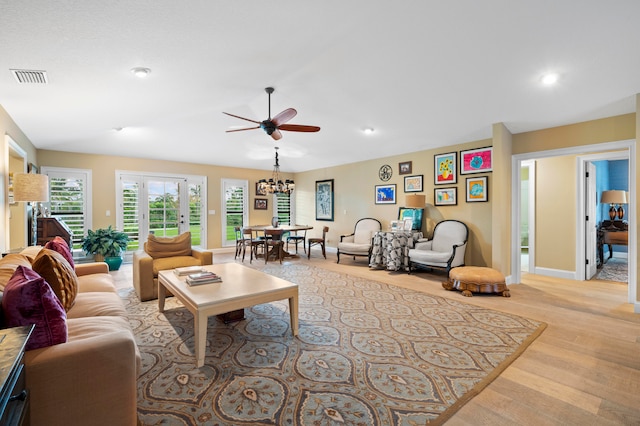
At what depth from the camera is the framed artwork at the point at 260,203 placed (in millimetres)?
8906

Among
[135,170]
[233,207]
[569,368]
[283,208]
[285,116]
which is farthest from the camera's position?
[283,208]

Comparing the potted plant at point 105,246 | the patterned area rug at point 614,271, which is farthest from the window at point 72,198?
the patterned area rug at point 614,271

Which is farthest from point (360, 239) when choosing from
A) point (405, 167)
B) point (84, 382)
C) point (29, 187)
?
point (84, 382)

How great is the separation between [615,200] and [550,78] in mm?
4957

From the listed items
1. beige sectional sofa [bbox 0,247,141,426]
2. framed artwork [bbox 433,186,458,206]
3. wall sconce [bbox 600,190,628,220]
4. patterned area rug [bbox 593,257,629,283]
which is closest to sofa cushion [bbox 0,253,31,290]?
beige sectional sofa [bbox 0,247,141,426]

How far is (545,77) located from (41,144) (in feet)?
26.5

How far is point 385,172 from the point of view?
6973mm

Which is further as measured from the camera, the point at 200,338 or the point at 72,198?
the point at 72,198

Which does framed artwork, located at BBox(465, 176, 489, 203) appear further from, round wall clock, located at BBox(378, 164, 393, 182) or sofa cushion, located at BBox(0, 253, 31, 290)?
sofa cushion, located at BBox(0, 253, 31, 290)

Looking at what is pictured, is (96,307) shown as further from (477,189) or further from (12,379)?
(477,189)

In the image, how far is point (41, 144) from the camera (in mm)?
5594

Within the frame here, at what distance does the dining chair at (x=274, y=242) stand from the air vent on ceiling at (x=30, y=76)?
176 inches

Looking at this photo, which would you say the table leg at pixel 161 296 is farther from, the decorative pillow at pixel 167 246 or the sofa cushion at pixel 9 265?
the sofa cushion at pixel 9 265

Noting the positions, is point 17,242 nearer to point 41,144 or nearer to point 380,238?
point 41,144
